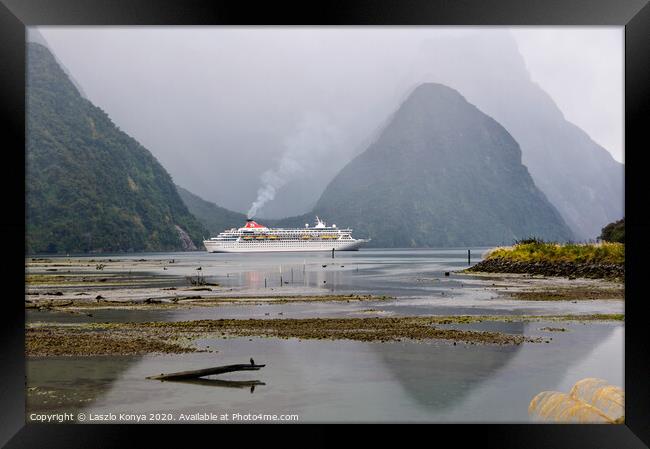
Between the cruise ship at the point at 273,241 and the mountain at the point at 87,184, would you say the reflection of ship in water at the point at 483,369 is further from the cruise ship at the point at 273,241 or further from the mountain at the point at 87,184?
the cruise ship at the point at 273,241

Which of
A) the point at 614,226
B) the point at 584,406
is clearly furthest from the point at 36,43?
the point at 584,406

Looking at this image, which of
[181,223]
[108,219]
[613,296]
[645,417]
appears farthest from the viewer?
[181,223]

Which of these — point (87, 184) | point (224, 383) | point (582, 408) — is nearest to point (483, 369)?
point (582, 408)

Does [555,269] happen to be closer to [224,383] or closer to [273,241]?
[224,383]

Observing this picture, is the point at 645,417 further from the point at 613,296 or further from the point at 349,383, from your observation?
the point at 613,296

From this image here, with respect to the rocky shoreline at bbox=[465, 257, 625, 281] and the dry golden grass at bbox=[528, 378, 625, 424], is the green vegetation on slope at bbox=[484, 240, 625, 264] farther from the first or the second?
the dry golden grass at bbox=[528, 378, 625, 424]

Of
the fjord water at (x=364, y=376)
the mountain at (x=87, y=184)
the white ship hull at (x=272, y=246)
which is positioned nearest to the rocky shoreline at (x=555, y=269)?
the fjord water at (x=364, y=376)
